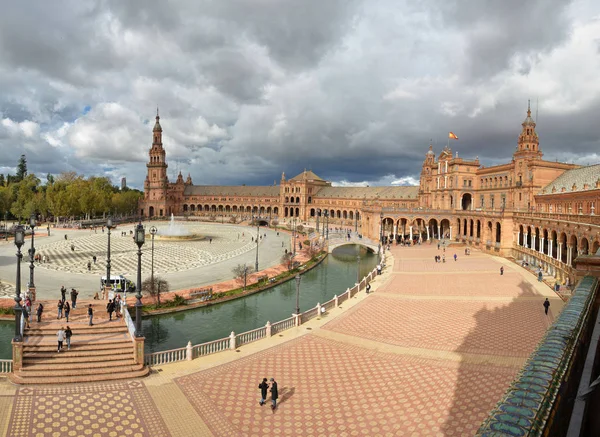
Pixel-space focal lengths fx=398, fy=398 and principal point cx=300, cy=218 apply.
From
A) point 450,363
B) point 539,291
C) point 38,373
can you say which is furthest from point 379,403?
point 539,291

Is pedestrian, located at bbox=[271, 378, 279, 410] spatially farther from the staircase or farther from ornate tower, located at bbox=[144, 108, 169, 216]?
ornate tower, located at bbox=[144, 108, 169, 216]

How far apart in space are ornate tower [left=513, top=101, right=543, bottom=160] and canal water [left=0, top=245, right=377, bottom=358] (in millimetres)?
36523

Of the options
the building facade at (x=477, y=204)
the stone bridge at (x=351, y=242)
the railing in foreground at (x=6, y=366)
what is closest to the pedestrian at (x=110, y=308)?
the railing in foreground at (x=6, y=366)

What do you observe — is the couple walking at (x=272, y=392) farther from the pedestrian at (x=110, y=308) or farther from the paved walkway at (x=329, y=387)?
the pedestrian at (x=110, y=308)

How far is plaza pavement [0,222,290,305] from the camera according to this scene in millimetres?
37844

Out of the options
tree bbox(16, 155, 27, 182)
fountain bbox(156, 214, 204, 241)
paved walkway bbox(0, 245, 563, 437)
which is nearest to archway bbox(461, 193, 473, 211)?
fountain bbox(156, 214, 204, 241)

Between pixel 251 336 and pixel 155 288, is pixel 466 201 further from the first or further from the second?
pixel 251 336

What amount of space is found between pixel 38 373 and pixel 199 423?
7818 mm

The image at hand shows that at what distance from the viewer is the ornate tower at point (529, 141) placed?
205ft

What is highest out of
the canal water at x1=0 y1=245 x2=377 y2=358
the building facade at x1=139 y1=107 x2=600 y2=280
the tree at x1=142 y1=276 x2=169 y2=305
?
the building facade at x1=139 y1=107 x2=600 y2=280

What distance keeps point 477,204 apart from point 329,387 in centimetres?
6947

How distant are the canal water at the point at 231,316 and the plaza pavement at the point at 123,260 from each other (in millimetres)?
6343

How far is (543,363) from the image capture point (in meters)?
6.00

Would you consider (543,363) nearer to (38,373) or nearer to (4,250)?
(38,373)
